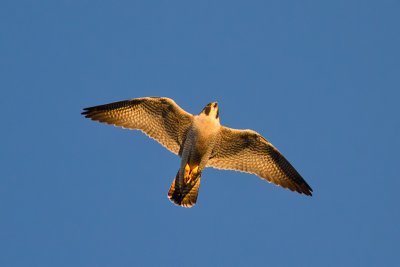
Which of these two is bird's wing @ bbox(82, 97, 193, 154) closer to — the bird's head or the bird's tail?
the bird's head

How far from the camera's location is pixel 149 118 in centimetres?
1681

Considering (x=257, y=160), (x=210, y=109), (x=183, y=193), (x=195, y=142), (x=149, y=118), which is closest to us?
(x=210, y=109)

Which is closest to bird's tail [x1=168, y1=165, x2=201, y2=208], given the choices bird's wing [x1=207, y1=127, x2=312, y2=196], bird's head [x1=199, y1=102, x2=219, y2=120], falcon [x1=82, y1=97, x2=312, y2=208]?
falcon [x1=82, y1=97, x2=312, y2=208]

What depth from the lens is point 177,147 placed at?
16969 millimetres

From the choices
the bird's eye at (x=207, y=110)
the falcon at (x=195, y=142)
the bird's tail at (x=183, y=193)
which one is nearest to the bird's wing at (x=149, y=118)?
the falcon at (x=195, y=142)

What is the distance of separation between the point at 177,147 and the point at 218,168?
990 mm

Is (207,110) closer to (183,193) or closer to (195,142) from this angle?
(195,142)

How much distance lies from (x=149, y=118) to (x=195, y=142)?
1.23 m

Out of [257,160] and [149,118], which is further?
[257,160]

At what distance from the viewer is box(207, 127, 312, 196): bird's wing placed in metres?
16.9

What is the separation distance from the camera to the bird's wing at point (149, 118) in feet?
54.5

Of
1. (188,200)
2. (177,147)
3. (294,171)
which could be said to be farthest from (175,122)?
(294,171)

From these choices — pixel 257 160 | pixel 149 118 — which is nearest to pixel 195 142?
pixel 149 118

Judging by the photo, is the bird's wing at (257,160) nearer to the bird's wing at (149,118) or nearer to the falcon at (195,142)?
the falcon at (195,142)
